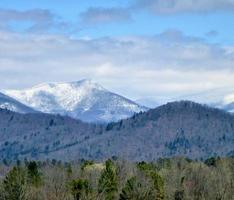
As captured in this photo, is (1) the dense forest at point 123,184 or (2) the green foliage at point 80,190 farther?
(1) the dense forest at point 123,184

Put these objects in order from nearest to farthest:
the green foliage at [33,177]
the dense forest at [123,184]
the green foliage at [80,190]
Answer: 1. the green foliage at [80,190]
2. the dense forest at [123,184]
3. the green foliage at [33,177]

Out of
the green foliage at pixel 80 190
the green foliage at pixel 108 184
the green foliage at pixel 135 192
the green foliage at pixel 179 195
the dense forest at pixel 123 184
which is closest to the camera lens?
the green foliage at pixel 80 190

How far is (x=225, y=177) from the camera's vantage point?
583 feet

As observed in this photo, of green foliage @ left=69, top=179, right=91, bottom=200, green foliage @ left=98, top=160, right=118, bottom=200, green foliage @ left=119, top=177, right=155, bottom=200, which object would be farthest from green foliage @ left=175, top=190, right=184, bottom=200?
green foliage @ left=69, top=179, right=91, bottom=200

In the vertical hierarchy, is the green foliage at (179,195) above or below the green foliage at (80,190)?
below

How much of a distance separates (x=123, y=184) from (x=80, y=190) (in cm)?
2242

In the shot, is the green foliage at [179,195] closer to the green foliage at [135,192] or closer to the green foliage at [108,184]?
the green foliage at [135,192]


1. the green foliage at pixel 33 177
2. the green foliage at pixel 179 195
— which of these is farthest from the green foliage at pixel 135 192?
the green foliage at pixel 33 177

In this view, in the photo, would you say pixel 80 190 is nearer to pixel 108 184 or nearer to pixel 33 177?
pixel 108 184

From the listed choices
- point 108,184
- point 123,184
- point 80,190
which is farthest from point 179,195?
point 80,190

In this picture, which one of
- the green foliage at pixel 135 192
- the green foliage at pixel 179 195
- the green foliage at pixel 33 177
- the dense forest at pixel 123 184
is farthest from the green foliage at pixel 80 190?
the green foliage at pixel 179 195

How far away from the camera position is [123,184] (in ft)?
513

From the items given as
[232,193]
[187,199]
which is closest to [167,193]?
[187,199]

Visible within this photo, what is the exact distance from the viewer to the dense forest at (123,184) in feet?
435
